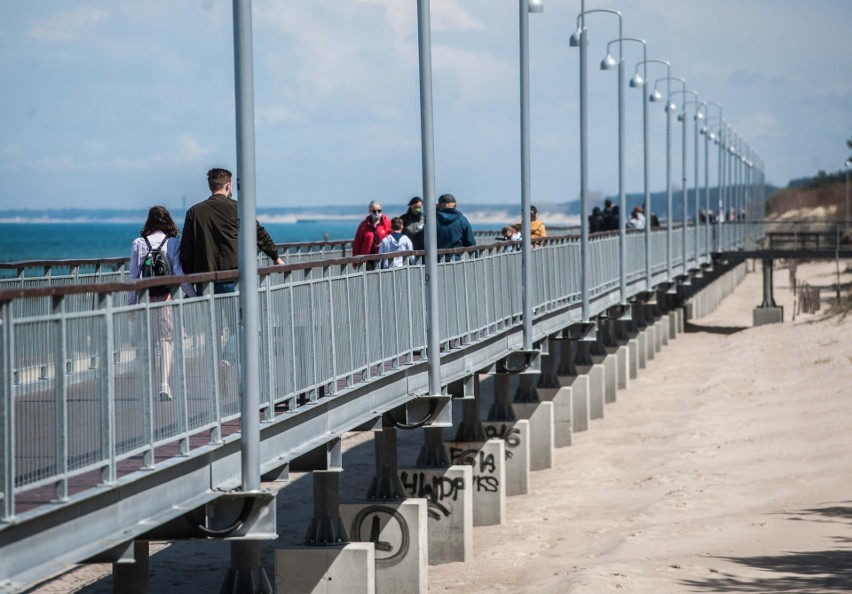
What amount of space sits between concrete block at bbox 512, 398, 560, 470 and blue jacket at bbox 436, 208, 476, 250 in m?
9.64

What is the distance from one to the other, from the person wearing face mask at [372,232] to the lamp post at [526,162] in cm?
208

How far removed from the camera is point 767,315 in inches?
2532

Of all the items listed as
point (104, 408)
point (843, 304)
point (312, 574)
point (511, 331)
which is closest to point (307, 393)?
point (312, 574)

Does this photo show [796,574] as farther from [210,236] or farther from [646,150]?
[646,150]

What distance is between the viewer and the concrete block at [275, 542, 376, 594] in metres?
15.8

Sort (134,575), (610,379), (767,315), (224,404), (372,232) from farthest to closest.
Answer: (767,315) → (610,379) → (372,232) → (134,575) → (224,404)

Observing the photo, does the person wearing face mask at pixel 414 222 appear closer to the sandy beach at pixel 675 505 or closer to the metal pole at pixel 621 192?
the sandy beach at pixel 675 505

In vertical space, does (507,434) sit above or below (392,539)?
above

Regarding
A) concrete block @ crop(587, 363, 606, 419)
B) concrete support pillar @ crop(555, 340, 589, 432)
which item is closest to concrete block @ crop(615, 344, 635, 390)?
concrete block @ crop(587, 363, 606, 419)

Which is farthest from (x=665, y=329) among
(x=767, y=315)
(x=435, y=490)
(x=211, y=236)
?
(x=211, y=236)

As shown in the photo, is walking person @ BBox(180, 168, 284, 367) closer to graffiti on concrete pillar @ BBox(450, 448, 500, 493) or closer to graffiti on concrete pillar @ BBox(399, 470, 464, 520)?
graffiti on concrete pillar @ BBox(399, 470, 464, 520)

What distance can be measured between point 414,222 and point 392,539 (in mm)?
4614

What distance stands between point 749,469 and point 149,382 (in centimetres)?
1941

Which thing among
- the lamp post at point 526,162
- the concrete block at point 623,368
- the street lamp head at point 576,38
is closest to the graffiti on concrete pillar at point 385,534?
the lamp post at point 526,162
